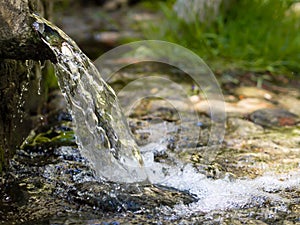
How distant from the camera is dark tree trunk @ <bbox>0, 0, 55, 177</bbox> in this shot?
199 cm

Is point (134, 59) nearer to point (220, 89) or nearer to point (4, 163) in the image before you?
point (220, 89)

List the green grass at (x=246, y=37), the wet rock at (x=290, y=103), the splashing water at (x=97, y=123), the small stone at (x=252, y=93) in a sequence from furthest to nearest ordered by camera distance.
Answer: the green grass at (x=246, y=37)
the small stone at (x=252, y=93)
the wet rock at (x=290, y=103)
the splashing water at (x=97, y=123)

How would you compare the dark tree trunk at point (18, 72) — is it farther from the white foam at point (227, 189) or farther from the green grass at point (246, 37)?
the green grass at point (246, 37)

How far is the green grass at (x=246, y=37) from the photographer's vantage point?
4027 millimetres

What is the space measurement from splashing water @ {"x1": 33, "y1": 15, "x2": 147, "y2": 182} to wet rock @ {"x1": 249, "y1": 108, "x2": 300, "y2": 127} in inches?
39.6

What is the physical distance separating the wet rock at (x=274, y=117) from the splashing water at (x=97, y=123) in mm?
1006

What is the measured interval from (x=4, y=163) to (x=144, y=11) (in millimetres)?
4136

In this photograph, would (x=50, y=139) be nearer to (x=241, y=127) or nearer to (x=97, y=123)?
(x=97, y=123)

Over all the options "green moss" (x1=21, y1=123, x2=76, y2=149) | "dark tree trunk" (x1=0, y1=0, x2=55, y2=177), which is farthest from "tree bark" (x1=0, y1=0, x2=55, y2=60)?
"green moss" (x1=21, y1=123, x2=76, y2=149)

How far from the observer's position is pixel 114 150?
2316 mm

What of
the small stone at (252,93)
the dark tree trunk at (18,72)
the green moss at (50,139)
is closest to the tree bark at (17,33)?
the dark tree trunk at (18,72)

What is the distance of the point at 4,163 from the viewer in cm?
228

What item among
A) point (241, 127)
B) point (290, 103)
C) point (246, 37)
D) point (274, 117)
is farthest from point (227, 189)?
point (246, 37)

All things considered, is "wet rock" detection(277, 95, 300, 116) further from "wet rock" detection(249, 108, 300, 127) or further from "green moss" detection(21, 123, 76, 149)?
"green moss" detection(21, 123, 76, 149)
